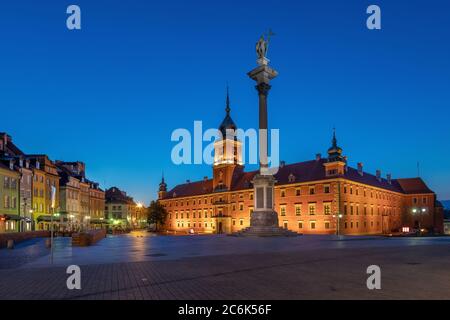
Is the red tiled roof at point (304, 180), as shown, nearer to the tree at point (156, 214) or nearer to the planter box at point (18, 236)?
the tree at point (156, 214)

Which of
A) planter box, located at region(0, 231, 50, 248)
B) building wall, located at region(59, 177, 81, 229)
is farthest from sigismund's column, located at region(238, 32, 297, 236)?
building wall, located at region(59, 177, 81, 229)

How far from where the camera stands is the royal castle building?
73.0 m

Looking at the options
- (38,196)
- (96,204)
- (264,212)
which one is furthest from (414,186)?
(38,196)

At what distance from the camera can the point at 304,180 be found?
77312mm

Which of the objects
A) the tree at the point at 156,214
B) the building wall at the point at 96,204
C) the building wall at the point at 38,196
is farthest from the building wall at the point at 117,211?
the building wall at the point at 38,196

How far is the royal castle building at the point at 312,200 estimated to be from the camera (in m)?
73.0

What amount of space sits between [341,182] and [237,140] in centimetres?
3610

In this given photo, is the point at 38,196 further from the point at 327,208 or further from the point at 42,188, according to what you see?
the point at 327,208

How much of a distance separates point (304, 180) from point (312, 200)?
454 cm

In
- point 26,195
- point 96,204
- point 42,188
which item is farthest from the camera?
point 96,204

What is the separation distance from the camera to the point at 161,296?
10.3 meters

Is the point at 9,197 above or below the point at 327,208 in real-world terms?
above

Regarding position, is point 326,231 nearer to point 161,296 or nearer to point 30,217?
point 30,217
